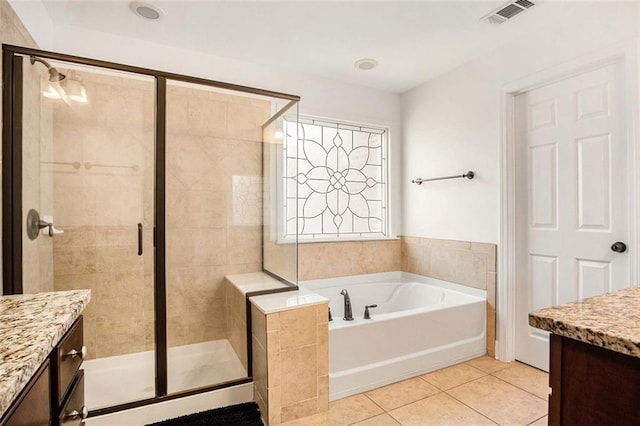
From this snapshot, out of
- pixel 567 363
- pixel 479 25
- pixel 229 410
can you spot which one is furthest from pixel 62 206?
pixel 479 25

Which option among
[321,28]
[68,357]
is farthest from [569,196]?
[68,357]

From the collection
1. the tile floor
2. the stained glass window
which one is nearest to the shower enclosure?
the stained glass window

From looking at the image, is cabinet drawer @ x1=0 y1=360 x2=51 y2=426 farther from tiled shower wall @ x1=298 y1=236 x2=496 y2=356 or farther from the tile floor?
tiled shower wall @ x1=298 y1=236 x2=496 y2=356

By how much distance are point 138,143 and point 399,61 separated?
2165 millimetres

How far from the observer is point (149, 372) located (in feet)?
6.74

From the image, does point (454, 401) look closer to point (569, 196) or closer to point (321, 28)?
point (569, 196)

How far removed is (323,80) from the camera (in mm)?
3121

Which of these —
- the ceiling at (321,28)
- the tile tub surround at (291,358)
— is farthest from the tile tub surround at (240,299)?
the ceiling at (321,28)

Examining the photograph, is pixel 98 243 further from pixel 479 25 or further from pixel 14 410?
pixel 479 25

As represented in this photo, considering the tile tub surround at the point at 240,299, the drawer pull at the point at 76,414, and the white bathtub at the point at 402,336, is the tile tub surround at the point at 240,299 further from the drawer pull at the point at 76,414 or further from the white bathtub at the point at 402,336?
the drawer pull at the point at 76,414

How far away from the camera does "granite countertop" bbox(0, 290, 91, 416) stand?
1.94 feet

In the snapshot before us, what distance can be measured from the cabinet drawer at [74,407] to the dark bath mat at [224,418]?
868 millimetres

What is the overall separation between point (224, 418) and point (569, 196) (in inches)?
102

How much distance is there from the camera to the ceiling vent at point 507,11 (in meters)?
2.00
